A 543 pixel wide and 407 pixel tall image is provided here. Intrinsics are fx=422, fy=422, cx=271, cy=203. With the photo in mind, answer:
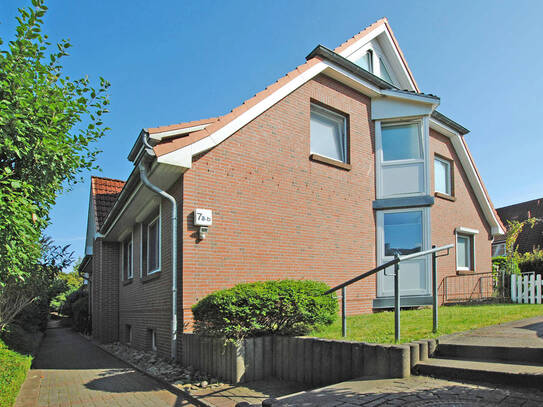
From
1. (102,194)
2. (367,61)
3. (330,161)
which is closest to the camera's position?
(330,161)

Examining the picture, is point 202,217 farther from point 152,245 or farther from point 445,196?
point 445,196

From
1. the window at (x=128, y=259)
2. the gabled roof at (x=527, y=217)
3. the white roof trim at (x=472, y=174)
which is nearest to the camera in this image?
the window at (x=128, y=259)

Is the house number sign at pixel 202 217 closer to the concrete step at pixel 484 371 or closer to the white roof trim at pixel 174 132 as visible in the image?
the white roof trim at pixel 174 132

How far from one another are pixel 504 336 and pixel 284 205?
506cm

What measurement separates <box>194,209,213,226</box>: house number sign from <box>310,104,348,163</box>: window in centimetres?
362

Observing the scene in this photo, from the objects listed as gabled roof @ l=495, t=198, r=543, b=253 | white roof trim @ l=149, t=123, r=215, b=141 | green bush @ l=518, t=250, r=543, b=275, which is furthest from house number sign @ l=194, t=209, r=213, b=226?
gabled roof @ l=495, t=198, r=543, b=253

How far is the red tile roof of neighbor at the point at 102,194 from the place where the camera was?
14.8 m

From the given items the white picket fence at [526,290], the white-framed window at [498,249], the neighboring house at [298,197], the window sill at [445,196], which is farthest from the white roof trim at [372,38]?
the white-framed window at [498,249]

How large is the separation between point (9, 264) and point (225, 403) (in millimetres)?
3342

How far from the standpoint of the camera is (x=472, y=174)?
1498 centimetres

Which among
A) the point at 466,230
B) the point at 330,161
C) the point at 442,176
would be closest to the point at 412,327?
the point at 330,161

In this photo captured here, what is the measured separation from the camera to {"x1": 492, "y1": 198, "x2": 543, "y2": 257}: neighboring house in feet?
81.5

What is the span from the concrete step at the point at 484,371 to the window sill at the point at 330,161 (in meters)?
5.98

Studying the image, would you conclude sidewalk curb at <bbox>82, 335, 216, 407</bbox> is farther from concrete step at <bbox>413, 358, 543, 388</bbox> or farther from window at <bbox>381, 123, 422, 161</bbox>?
window at <bbox>381, 123, 422, 161</bbox>
